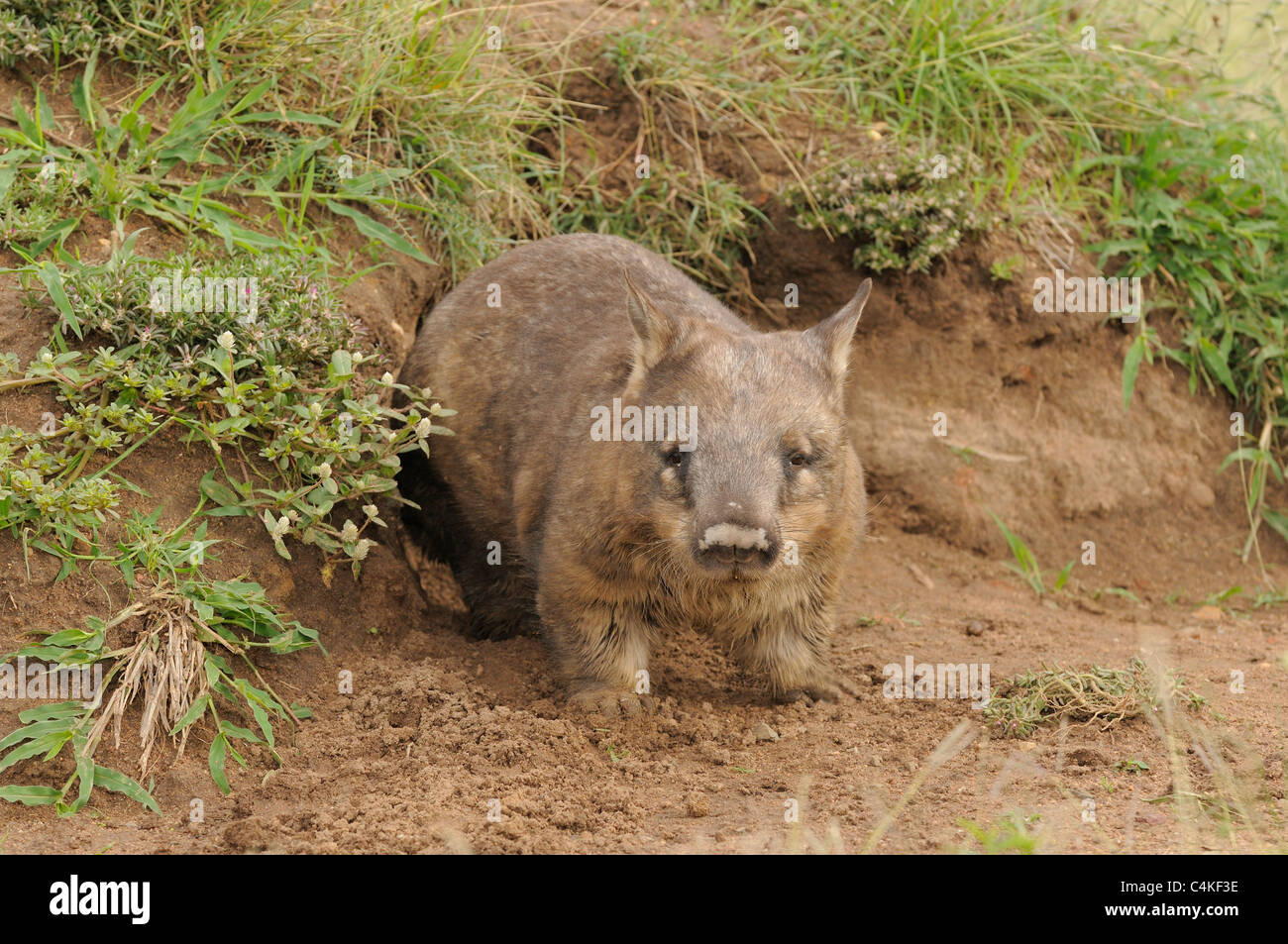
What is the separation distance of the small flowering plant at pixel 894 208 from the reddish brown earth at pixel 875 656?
0.52ft

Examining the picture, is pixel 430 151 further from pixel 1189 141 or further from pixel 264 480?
pixel 1189 141

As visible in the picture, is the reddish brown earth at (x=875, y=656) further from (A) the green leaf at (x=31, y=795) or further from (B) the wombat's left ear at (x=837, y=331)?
(B) the wombat's left ear at (x=837, y=331)

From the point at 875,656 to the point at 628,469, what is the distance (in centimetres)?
162

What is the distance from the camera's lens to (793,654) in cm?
495

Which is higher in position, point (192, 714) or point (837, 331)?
point (837, 331)

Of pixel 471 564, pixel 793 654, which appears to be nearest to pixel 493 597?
pixel 471 564

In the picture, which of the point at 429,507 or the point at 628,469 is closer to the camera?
the point at 628,469

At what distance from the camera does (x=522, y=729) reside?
14.4 feet

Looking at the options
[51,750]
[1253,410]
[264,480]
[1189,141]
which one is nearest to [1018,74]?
[1189,141]

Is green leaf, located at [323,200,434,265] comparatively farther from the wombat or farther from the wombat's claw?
the wombat's claw

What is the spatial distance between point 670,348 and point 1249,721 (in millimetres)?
2373

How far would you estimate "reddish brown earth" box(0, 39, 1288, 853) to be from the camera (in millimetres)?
3742

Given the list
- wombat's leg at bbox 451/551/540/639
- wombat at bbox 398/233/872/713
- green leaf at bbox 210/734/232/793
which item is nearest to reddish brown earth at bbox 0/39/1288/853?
green leaf at bbox 210/734/232/793

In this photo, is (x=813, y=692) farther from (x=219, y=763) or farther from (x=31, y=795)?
(x=31, y=795)
